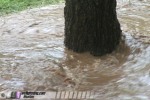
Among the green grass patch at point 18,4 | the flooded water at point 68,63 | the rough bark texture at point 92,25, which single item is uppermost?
the rough bark texture at point 92,25

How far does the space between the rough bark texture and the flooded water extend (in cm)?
12

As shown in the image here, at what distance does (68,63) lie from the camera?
4.98 metres

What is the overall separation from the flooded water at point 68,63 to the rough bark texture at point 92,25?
122 millimetres

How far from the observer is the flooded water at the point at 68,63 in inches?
169

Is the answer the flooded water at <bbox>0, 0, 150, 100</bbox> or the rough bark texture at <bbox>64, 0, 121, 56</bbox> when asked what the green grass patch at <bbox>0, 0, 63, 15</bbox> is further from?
the rough bark texture at <bbox>64, 0, 121, 56</bbox>

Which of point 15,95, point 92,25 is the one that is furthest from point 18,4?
point 15,95

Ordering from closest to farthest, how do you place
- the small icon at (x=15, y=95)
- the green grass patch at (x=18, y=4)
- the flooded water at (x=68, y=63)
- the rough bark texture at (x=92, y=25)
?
the small icon at (x=15, y=95), the flooded water at (x=68, y=63), the rough bark texture at (x=92, y=25), the green grass patch at (x=18, y=4)

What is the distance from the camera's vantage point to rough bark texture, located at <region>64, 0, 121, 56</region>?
510 centimetres

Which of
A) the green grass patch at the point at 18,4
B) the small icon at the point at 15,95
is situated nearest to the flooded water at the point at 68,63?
the small icon at the point at 15,95

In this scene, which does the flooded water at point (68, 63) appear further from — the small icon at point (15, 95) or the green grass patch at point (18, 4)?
the green grass patch at point (18, 4)

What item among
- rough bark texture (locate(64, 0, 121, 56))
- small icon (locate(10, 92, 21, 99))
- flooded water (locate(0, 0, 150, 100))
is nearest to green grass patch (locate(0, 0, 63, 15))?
flooded water (locate(0, 0, 150, 100))

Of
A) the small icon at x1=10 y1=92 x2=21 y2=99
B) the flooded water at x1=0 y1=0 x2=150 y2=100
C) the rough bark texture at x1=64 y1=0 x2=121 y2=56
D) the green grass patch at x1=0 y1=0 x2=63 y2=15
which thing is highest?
the rough bark texture at x1=64 y1=0 x2=121 y2=56

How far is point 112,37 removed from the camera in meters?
5.25

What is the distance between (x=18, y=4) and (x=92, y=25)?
4.03 m
